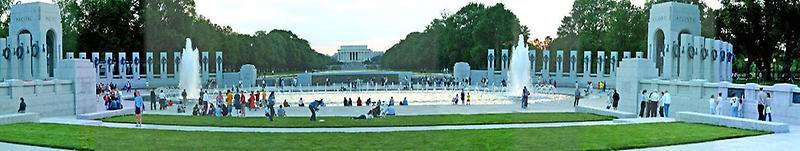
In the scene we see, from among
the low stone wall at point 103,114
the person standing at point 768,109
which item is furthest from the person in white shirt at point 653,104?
the low stone wall at point 103,114

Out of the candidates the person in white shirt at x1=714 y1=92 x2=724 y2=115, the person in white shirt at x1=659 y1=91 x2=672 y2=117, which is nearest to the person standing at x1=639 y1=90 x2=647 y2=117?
the person in white shirt at x1=659 y1=91 x2=672 y2=117

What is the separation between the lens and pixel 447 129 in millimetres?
23547

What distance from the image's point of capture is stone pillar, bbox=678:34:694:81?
43.8m

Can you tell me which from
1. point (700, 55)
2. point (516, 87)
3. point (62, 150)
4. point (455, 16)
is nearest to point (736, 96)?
point (700, 55)

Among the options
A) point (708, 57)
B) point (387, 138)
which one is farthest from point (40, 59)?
point (708, 57)

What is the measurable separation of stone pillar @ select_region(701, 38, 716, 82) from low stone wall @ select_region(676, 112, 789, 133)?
61.3 ft

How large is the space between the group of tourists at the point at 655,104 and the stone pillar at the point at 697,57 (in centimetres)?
1453

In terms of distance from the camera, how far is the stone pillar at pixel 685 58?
43750 millimetres

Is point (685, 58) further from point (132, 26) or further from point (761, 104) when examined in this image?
point (132, 26)

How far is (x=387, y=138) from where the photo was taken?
20.3 meters

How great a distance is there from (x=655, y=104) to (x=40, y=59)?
38.6 metres

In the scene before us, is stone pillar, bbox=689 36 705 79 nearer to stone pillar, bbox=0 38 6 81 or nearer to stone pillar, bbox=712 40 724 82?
stone pillar, bbox=712 40 724 82

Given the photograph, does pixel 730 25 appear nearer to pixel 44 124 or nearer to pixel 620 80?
pixel 620 80

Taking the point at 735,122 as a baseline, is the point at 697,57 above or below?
above
